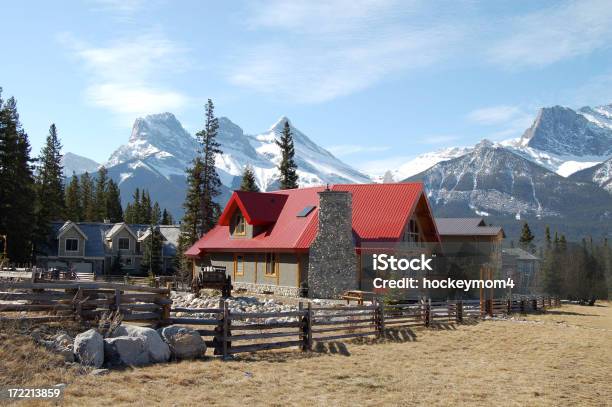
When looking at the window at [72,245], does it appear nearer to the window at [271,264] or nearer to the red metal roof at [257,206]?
the red metal roof at [257,206]

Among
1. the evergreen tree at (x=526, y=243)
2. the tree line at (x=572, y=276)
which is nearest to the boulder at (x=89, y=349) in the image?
the tree line at (x=572, y=276)

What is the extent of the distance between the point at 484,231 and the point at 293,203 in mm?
20909

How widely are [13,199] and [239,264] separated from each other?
859 inches

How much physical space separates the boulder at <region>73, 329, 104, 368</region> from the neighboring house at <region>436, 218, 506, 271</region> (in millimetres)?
34303

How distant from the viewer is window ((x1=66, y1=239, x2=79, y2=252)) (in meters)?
61.9

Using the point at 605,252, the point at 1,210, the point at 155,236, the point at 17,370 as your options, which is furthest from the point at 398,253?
the point at 605,252

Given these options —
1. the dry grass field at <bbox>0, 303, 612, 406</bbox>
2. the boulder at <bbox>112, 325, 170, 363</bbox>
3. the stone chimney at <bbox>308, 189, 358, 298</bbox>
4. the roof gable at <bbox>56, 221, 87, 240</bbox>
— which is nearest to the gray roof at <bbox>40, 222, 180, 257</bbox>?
the roof gable at <bbox>56, 221, 87, 240</bbox>

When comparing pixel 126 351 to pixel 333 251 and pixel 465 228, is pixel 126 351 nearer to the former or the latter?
pixel 333 251

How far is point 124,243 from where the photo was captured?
68.9 m

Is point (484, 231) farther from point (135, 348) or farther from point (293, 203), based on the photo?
point (135, 348)

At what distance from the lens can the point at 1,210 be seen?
48688 mm

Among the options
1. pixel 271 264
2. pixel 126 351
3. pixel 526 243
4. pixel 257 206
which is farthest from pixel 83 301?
pixel 526 243

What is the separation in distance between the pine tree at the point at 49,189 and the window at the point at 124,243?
7.91m

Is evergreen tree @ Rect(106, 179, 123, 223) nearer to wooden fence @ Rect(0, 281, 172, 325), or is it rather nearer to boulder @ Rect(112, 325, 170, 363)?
wooden fence @ Rect(0, 281, 172, 325)
